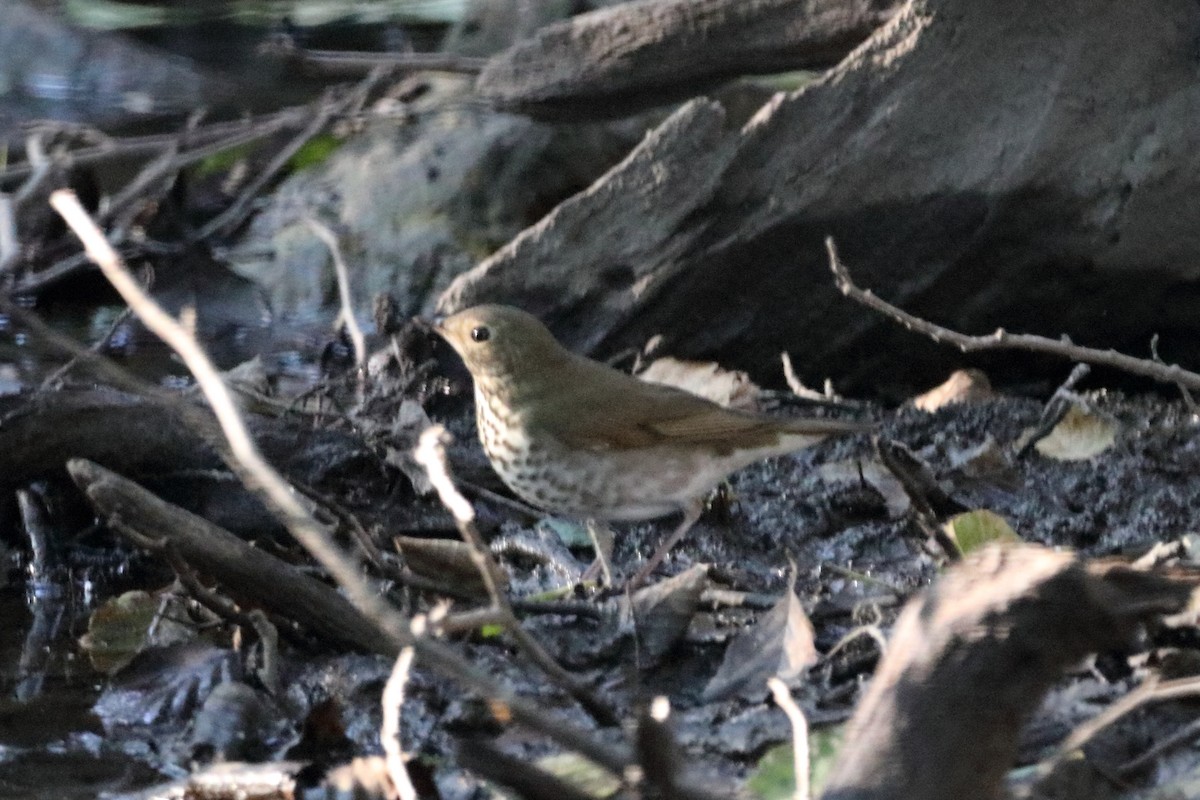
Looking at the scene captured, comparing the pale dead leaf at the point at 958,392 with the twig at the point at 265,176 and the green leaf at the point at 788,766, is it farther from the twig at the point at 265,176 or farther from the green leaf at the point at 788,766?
the twig at the point at 265,176

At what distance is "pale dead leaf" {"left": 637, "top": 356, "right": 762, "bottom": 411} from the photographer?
5.41 m

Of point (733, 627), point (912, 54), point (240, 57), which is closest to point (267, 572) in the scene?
point (733, 627)

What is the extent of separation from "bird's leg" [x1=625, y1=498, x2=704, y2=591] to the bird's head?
1.85ft

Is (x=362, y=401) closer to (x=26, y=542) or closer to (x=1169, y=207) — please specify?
(x=26, y=542)

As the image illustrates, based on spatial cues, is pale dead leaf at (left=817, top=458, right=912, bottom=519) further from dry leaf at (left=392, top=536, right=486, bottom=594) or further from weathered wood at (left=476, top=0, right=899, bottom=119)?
weathered wood at (left=476, top=0, right=899, bottom=119)

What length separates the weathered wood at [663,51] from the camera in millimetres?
5934

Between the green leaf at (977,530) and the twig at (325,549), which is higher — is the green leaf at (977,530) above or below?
below

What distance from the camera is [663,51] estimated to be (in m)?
6.01

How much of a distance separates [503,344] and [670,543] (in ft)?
2.51

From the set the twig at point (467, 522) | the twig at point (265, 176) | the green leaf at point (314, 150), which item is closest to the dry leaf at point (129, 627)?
the twig at point (467, 522)

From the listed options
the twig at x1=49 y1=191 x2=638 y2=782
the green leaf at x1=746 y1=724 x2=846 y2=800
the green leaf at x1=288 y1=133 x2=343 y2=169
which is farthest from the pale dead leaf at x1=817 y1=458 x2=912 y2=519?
the green leaf at x1=288 y1=133 x2=343 y2=169

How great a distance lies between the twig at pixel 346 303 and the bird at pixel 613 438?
1411mm

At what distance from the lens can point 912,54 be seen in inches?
224

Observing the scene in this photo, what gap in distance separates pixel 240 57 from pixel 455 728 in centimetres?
1061
